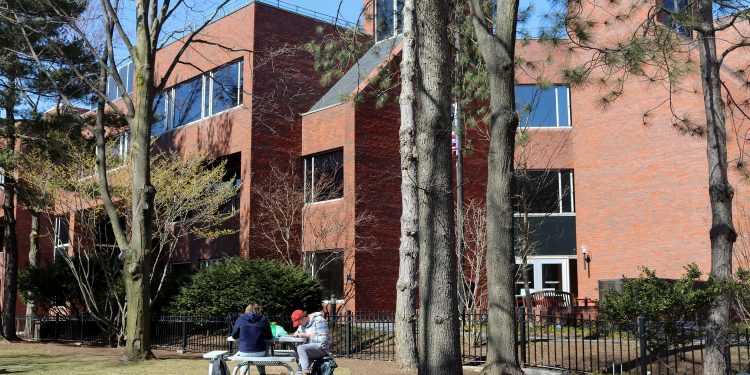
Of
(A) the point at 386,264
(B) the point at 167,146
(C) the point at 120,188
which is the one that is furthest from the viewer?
(B) the point at 167,146

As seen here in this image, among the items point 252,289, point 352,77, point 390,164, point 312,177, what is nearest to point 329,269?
point 312,177

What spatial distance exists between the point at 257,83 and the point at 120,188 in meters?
5.92

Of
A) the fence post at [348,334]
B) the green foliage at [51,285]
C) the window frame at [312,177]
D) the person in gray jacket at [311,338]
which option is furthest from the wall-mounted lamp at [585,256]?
the green foliage at [51,285]

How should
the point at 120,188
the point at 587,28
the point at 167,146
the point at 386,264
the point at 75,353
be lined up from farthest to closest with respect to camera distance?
1. the point at 167,146
2. the point at 386,264
3. the point at 120,188
4. the point at 75,353
5. the point at 587,28

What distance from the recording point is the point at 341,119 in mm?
26672

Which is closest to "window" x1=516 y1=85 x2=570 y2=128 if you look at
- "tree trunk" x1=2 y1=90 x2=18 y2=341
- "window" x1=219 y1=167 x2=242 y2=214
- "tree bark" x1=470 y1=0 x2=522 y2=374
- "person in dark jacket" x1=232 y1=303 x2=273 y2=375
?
"window" x1=219 y1=167 x2=242 y2=214

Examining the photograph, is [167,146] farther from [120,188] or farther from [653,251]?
[653,251]

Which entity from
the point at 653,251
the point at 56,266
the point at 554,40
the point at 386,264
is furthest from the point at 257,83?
the point at 554,40

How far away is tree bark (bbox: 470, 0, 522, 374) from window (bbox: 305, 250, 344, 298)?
1595 centimetres

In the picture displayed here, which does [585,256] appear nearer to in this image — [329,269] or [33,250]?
[329,269]

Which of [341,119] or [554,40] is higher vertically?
[341,119]

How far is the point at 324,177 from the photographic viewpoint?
26656 millimetres

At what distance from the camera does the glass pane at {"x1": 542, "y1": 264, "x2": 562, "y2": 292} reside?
2878 centimetres

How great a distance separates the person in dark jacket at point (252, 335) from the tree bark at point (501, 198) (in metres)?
4.39
